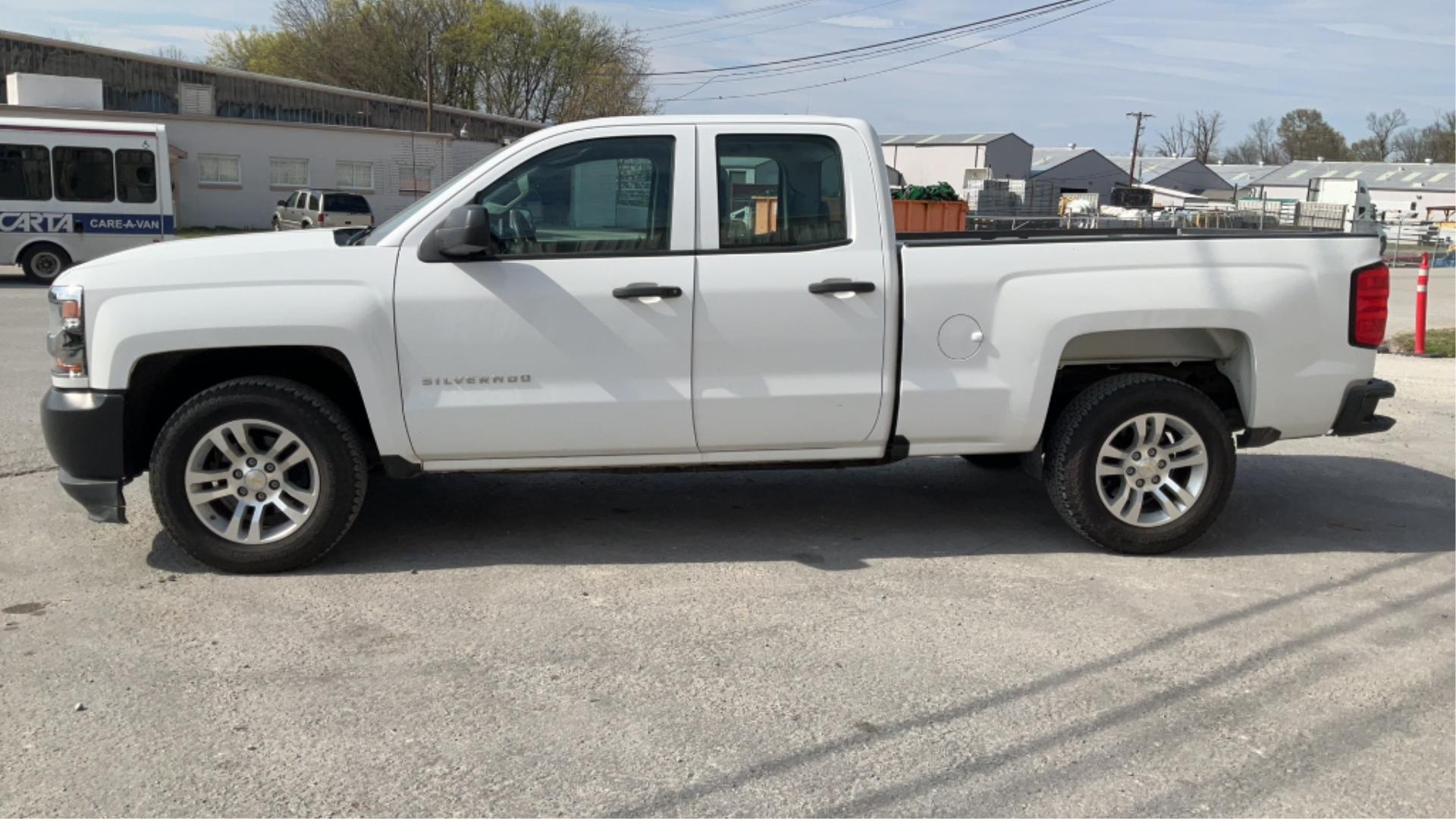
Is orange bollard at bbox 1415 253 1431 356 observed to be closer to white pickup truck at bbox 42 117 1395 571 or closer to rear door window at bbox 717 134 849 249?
white pickup truck at bbox 42 117 1395 571

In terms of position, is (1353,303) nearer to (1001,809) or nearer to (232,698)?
(1001,809)

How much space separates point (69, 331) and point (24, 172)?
17.7m

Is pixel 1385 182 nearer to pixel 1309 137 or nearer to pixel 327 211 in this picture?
pixel 1309 137

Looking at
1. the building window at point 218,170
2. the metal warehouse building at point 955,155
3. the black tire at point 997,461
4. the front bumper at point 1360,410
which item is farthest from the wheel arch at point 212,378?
the metal warehouse building at point 955,155

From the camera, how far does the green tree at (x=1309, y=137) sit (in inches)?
4815

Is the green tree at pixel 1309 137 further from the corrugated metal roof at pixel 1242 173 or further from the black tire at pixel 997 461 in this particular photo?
the black tire at pixel 997 461

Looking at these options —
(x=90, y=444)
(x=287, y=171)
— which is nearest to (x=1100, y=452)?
(x=90, y=444)

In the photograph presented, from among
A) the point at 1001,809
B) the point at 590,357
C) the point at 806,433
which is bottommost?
the point at 1001,809

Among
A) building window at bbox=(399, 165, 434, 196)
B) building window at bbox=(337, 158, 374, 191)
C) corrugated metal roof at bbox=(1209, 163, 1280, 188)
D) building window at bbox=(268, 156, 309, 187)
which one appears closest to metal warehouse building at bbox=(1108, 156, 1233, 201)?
corrugated metal roof at bbox=(1209, 163, 1280, 188)

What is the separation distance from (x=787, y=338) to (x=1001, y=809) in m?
2.42

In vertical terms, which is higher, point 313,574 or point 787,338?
point 787,338

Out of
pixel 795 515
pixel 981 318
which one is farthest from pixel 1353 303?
pixel 795 515

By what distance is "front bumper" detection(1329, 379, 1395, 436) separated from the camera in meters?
5.70

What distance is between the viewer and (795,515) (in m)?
6.32
